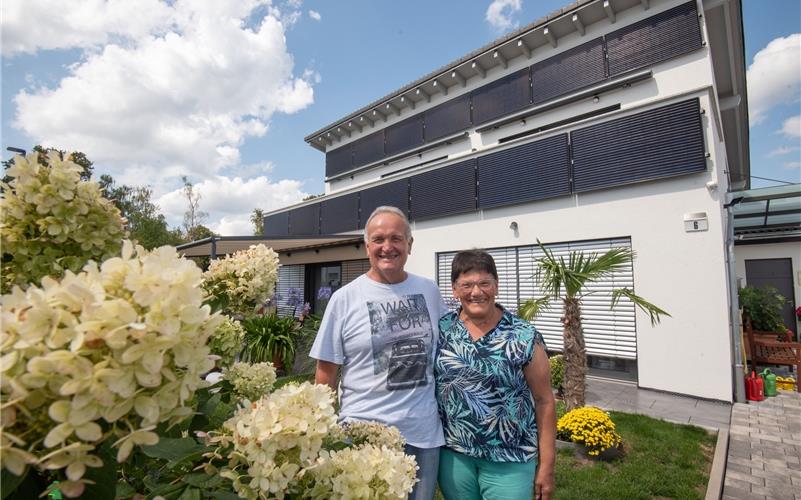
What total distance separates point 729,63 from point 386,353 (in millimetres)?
12282

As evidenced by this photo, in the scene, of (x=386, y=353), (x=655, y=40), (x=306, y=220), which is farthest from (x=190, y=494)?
(x=306, y=220)

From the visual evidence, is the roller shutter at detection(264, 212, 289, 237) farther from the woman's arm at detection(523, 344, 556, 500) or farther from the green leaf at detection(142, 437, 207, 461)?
the green leaf at detection(142, 437, 207, 461)

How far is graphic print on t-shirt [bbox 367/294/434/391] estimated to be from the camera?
74.0 inches

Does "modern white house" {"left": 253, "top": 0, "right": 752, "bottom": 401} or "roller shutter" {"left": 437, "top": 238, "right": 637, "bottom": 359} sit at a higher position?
"modern white house" {"left": 253, "top": 0, "right": 752, "bottom": 401}

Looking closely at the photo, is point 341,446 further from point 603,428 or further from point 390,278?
point 603,428

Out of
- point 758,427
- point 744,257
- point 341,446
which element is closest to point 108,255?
point 341,446

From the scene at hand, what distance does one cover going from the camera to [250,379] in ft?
4.68

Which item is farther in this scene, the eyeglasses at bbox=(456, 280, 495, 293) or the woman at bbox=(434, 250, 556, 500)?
the eyeglasses at bbox=(456, 280, 495, 293)

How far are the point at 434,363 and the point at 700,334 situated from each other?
6.08m

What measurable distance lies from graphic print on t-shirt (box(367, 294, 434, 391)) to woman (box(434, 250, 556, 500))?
115 mm

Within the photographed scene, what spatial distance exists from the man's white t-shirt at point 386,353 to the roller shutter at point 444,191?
25.1 ft

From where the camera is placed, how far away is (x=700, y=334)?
5.94m

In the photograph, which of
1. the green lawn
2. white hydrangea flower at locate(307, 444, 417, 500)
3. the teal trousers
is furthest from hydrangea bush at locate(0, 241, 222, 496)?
the green lawn

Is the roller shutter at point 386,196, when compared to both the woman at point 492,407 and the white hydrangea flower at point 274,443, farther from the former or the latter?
the white hydrangea flower at point 274,443
